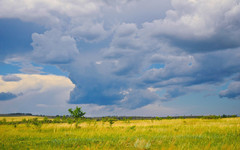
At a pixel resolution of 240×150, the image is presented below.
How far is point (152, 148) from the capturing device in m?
10.3

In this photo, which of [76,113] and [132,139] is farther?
[76,113]

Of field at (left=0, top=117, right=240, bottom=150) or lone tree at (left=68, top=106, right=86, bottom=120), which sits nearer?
field at (left=0, top=117, right=240, bottom=150)

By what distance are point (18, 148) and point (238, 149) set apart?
11.4 metres

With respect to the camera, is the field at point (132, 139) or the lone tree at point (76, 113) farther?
the lone tree at point (76, 113)

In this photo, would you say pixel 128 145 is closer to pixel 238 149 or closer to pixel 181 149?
pixel 181 149

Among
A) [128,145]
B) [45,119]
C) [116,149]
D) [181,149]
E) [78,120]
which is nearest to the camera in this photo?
[181,149]

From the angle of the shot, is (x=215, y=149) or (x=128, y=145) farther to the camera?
(x=128, y=145)

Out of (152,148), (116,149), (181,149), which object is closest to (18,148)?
(116,149)

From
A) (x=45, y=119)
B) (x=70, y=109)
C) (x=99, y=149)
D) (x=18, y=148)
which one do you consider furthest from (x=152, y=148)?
(x=45, y=119)

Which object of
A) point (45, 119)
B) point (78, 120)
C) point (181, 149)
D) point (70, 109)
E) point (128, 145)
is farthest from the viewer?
point (45, 119)

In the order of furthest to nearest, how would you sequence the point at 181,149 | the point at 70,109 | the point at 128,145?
the point at 70,109, the point at 128,145, the point at 181,149

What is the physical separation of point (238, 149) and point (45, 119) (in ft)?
124

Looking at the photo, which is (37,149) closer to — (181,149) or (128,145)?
(128,145)

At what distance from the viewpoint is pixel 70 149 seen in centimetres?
1052
